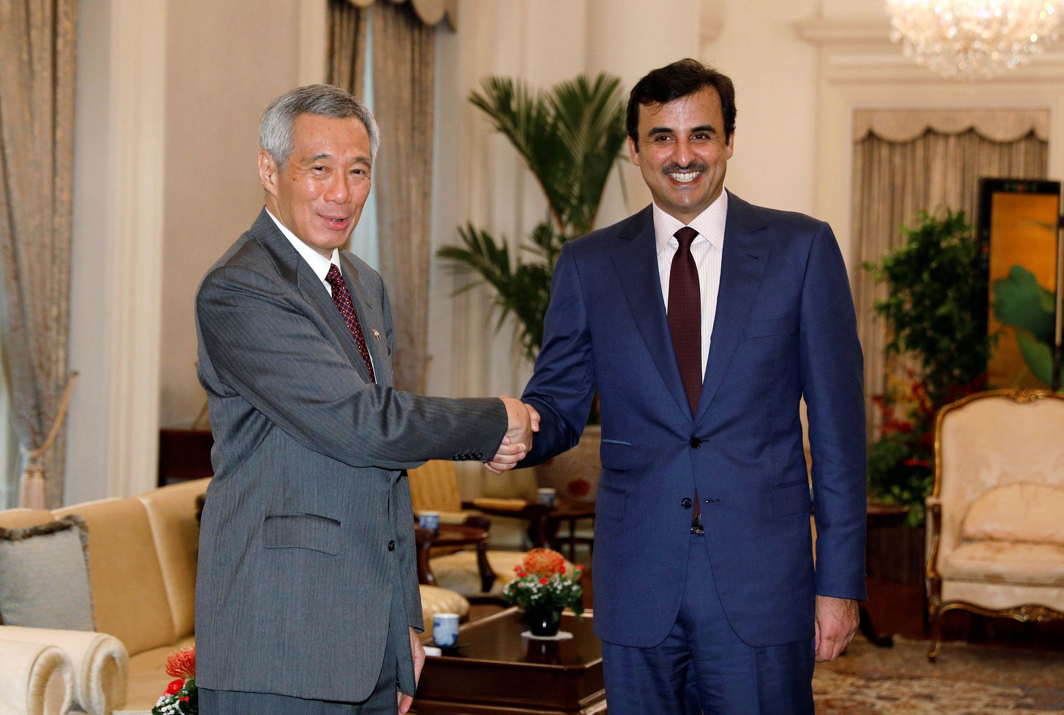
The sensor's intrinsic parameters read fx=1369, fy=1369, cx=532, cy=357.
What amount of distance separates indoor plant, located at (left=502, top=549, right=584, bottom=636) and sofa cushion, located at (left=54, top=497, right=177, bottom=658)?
4.19ft

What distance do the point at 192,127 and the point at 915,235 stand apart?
506cm

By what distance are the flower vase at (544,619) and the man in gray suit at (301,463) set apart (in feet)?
8.75

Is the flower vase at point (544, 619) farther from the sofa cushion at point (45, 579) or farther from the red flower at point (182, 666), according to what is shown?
the red flower at point (182, 666)

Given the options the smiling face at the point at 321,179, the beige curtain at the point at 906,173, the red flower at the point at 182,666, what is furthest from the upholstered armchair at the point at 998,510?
the smiling face at the point at 321,179

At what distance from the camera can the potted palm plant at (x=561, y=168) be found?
8.88m

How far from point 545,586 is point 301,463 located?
9.59 ft

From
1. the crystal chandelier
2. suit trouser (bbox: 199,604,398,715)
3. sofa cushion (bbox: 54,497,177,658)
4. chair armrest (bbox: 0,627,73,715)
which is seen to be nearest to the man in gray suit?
suit trouser (bbox: 199,604,398,715)

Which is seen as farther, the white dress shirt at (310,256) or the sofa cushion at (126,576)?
the sofa cushion at (126,576)

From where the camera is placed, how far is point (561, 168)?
8906 millimetres

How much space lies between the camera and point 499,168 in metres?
10.0

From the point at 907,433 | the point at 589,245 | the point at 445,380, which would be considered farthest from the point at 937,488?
the point at 589,245

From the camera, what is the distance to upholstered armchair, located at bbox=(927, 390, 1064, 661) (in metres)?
6.64

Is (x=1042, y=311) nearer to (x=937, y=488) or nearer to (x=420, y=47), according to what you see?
(x=937, y=488)

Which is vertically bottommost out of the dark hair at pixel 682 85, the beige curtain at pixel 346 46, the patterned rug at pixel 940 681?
the patterned rug at pixel 940 681
